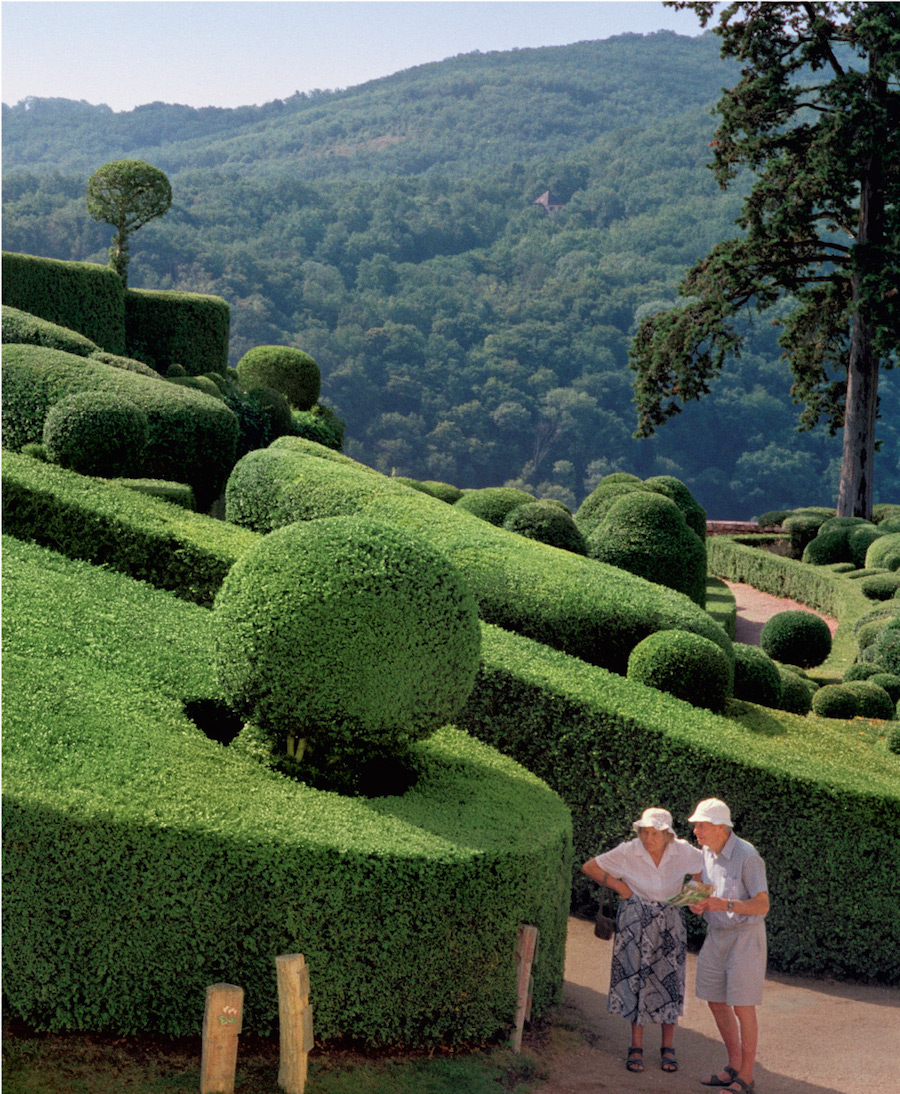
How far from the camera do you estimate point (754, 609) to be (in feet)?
79.3

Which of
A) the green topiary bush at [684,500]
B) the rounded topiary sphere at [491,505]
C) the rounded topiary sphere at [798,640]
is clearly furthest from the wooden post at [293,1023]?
the green topiary bush at [684,500]

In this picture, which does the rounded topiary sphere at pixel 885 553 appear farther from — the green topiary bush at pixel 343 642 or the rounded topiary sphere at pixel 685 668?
the green topiary bush at pixel 343 642

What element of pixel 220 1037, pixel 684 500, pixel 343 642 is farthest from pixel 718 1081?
pixel 684 500

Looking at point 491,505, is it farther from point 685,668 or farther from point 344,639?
point 344,639

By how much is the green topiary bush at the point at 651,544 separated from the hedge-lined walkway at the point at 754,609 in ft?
24.8

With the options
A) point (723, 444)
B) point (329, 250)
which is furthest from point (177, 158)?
point (723, 444)

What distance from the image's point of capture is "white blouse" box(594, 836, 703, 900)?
6.14m

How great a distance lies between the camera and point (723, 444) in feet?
217

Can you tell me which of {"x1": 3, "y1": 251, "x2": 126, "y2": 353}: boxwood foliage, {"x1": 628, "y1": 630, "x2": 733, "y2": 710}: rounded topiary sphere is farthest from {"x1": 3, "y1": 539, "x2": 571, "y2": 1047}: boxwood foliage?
{"x1": 3, "y1": 251, "x2": 126, "y2": 353}: boxwood foliage

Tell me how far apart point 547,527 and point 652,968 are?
7.20m

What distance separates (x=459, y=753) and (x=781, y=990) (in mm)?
2730

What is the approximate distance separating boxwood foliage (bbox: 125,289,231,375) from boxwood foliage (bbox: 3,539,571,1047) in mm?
15600

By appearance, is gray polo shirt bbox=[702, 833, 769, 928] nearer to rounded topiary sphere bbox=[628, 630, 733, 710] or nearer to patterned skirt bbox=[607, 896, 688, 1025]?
patterned skirt bbox=[607, 896, 688, 1025]

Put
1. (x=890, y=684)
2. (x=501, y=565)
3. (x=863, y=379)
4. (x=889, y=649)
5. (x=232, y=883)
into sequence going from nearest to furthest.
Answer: (x=232, y=883) < (x=501, y=565) < (x=890, y=684) < (x=889, y=649) < (x=863, y=379)
